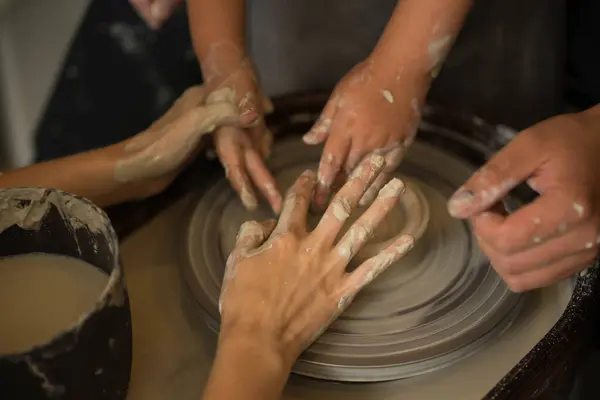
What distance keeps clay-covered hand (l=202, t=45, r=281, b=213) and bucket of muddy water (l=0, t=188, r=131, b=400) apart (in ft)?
0.95

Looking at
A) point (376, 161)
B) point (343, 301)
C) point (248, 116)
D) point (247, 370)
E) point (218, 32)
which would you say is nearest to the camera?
point (247, 370)

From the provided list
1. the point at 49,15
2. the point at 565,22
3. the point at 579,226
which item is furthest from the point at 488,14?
the point at 49,15

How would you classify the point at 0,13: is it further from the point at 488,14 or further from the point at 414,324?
the point at 414,324

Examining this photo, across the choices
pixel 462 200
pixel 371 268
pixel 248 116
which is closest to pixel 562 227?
pixel 462 200

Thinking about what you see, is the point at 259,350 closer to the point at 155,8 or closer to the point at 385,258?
the point at 385,258

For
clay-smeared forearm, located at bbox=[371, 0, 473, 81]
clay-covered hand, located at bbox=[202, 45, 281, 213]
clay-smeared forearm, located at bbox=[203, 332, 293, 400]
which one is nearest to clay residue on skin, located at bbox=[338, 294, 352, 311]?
clay-smeared forearm, located at bbox=[203, 332, 293, 400]

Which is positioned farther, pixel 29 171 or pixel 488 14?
pixel 488 14

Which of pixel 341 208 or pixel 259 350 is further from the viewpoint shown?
pixel 341 208

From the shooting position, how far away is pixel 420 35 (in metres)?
1.15

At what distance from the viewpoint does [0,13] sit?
2049 mm

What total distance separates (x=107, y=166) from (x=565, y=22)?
3.21 feet

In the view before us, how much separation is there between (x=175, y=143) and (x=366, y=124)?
30 cm

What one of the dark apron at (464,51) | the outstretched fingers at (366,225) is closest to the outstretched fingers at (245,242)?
the outstretched fingers at (366,225)

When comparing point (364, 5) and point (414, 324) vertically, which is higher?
point (364, 5)
